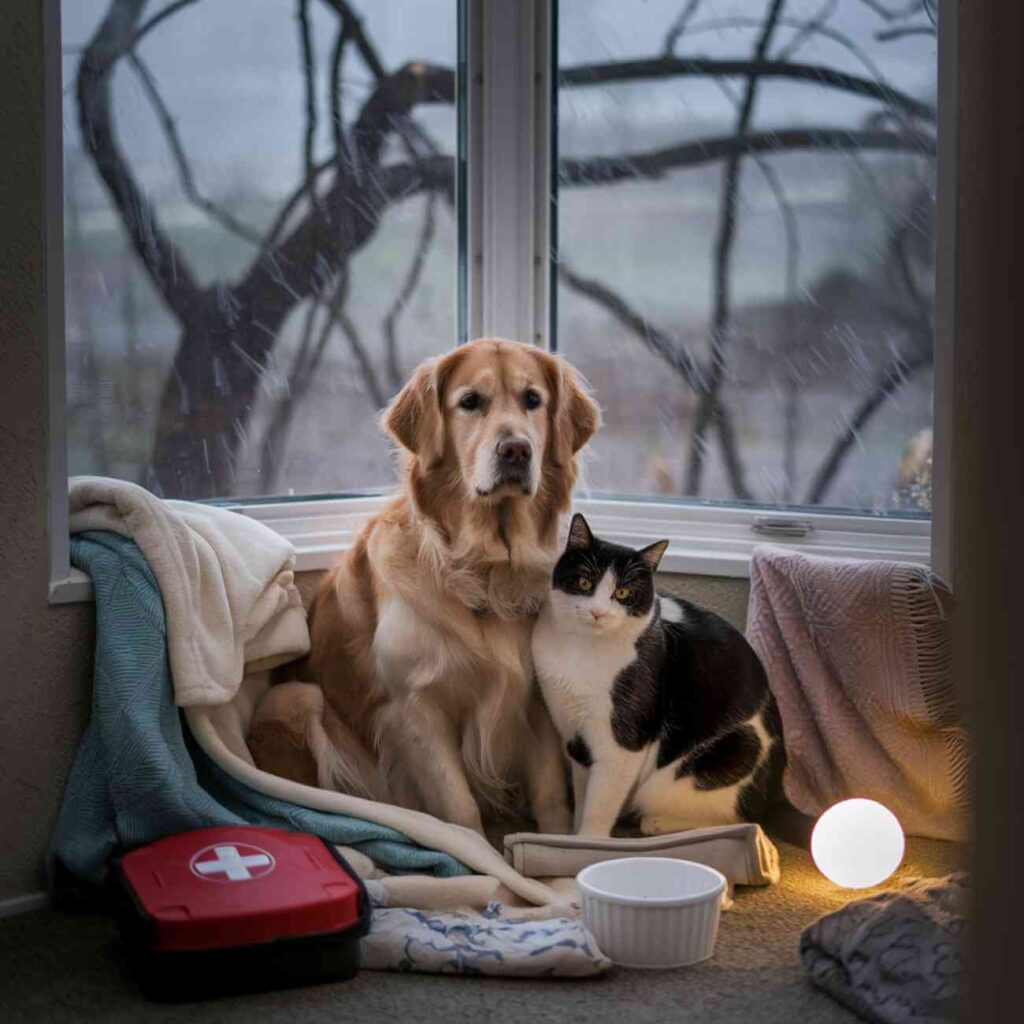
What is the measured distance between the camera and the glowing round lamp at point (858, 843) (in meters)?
2.10

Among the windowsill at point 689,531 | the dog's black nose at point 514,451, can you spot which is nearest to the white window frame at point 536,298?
the windowsill at point 689,531

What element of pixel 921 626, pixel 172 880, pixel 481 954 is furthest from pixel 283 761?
pixel 921 626

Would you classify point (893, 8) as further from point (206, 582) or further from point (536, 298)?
point (206, 582)

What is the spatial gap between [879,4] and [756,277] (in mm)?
579

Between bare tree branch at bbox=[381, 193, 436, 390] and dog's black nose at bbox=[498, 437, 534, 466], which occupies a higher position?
bare tree branch at bbox=[381, 193, 436, 390]

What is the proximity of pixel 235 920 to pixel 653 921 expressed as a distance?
0.58 m

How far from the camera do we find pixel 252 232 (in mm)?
2766

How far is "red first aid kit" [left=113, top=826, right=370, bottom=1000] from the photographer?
177 centimetres

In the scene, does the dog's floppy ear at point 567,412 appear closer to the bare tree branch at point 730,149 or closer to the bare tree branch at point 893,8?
the bare tree branch at point 730,149

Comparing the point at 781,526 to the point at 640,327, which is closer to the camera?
the point at 781,526

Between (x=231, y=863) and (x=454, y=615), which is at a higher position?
(x=454, y=615)

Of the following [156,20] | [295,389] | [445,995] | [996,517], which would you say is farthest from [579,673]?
[996,517]

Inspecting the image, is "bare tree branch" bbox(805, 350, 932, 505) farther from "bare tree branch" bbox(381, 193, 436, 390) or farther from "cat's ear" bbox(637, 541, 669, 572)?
"bare tree branch" bbox(381, 193, 436, 390)

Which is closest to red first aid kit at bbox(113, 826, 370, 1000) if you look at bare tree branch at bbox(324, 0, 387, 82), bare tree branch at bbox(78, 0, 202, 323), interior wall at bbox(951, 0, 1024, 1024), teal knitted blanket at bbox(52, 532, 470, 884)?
teal knitted blanket at bbox(52, 532, 470, 884)
